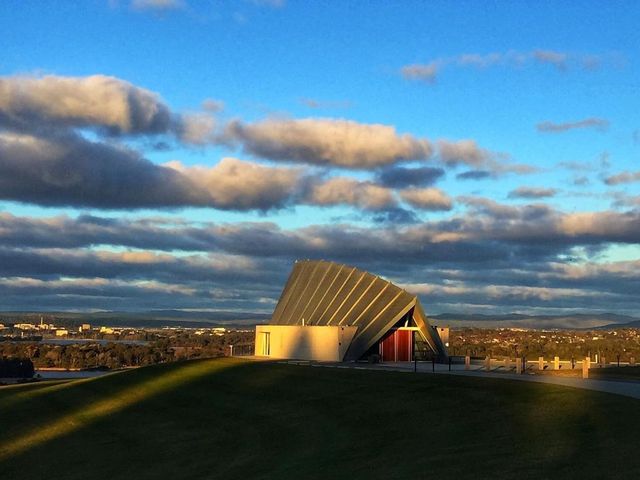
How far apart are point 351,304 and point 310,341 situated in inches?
156

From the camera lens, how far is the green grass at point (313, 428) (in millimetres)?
20188

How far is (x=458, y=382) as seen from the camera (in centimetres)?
3300

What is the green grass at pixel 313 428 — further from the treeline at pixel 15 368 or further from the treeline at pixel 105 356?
the treeline at pixel 105 356

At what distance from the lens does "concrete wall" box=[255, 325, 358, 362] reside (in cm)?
5278

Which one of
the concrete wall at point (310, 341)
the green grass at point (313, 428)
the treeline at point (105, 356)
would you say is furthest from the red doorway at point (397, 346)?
the treeline at point (105, 356)

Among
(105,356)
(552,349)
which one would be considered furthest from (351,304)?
(105,356)

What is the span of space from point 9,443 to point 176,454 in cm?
843

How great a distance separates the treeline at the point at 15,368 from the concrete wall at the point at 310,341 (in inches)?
1981

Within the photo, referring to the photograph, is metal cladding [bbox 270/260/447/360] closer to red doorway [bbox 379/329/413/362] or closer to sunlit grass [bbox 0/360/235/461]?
red doorway [bbox 379/329/413/362]

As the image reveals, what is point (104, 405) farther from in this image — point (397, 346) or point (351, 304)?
point (397, 346)

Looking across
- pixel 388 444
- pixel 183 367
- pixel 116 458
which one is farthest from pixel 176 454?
pixel 183 367

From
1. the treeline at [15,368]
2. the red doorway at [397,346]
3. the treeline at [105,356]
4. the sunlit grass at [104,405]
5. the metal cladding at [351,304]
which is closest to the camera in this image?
the sunlit grass at [104,405]

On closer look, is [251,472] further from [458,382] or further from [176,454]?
[458,382]

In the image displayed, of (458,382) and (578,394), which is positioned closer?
(578,394)
